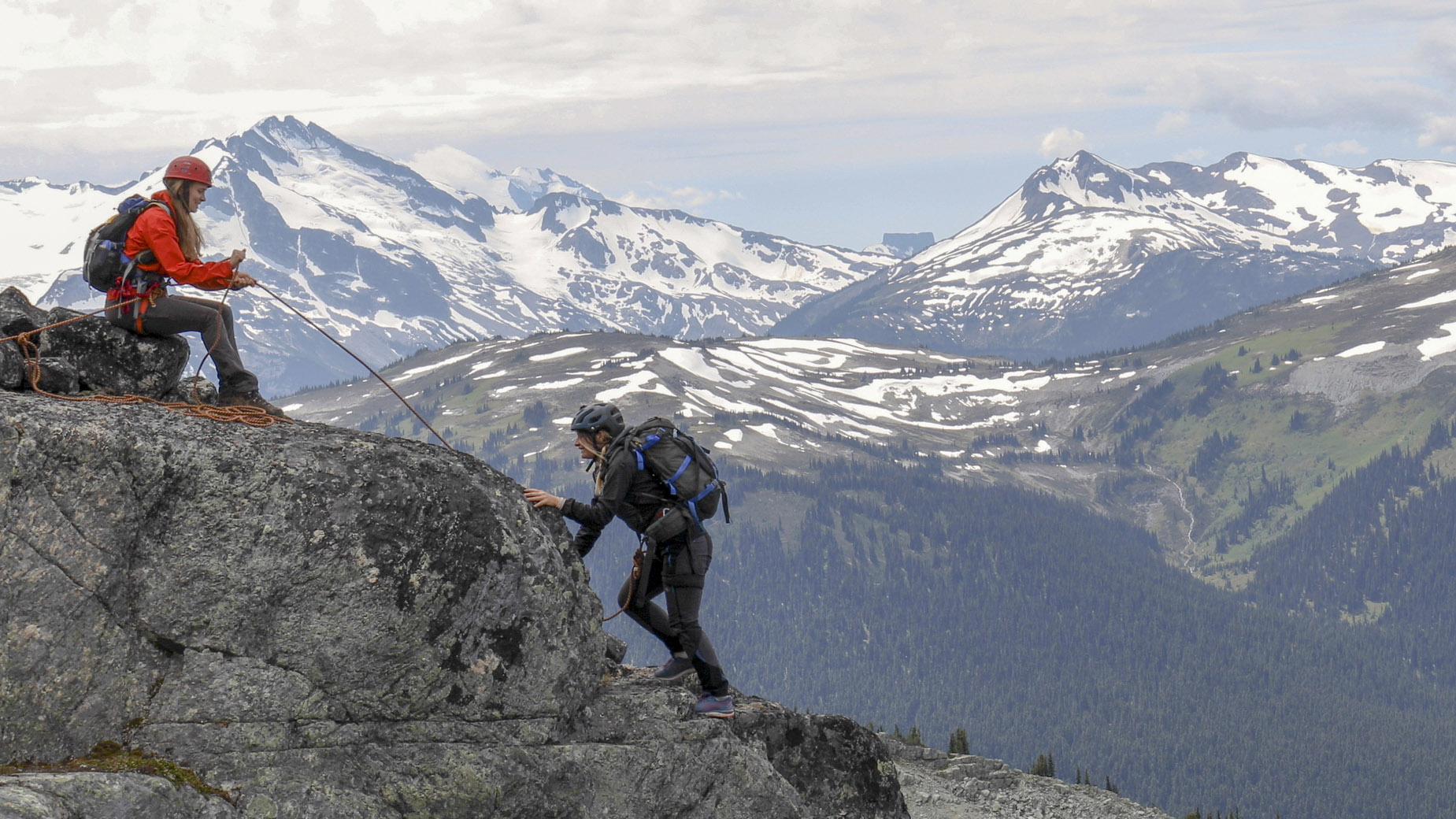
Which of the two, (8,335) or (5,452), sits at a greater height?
(8,335)

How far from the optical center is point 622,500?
2189cm

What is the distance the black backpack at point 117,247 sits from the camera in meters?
21.8

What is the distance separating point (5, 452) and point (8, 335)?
15.7ft

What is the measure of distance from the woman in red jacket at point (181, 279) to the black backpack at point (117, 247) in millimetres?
104

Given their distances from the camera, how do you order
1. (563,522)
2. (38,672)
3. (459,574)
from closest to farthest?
(38,672) < (459,574) < (563,522)

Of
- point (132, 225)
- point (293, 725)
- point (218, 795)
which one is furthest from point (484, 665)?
point (132, 225)

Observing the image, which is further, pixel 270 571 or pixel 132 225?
pixel 132 225

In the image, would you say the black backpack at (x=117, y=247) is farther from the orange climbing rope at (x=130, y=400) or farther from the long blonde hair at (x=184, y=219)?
the orange climbing rope at (x=130, y=400)

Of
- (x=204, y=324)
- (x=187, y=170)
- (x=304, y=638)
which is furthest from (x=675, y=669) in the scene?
(x=187, y=170)

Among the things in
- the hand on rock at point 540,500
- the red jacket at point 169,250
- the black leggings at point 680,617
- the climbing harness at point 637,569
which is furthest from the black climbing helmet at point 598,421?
the red jacket at point 169,250

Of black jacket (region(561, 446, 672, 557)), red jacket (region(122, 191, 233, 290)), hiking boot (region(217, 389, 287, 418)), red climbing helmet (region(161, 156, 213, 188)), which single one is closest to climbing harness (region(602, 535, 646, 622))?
black jacket (region(561, 446, 672, 557))

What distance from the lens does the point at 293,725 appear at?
19297 millimetres

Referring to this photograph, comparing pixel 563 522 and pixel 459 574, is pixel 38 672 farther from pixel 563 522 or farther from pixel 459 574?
pixel 563 522

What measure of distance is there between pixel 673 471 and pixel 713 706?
4676 millimetres
